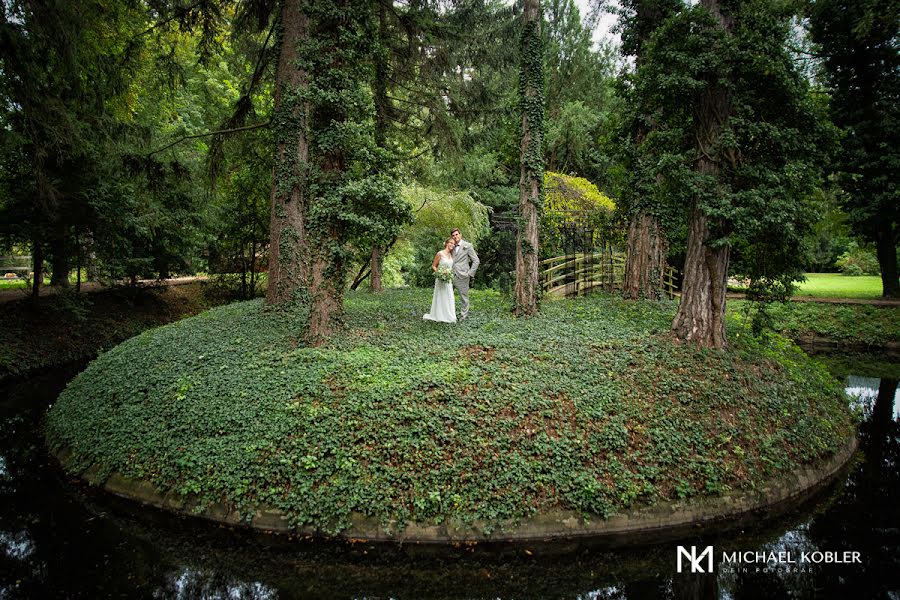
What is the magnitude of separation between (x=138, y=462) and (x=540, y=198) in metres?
9.00

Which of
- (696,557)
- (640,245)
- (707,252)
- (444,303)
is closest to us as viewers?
(696,557)

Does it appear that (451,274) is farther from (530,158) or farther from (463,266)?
(530,158)

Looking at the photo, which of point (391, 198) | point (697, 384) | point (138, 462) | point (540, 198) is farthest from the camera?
point (540, 198)

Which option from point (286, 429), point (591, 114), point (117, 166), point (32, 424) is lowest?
point (32, 424)

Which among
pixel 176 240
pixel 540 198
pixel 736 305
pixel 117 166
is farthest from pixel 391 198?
pixel 736 305

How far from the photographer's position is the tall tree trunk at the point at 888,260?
17.4 m

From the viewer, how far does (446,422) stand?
21.7 ft

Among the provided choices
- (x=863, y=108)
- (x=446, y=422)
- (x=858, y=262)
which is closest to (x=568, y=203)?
(x=863, y=108)

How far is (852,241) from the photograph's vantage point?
2914 centimetres

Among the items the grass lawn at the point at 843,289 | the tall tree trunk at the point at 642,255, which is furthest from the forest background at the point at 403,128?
the grass lawn at the point at 843,289

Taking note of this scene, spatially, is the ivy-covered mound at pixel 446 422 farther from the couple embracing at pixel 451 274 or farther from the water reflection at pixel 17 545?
the couple embracing at pixel 451 274

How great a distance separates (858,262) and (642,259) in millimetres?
22853

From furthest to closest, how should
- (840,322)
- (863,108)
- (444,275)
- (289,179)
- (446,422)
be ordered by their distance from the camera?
(863,108)
(840,322)
(289,179)
(444,275)
(446,422)

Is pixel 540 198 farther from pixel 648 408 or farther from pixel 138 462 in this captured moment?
pixel 138 462
